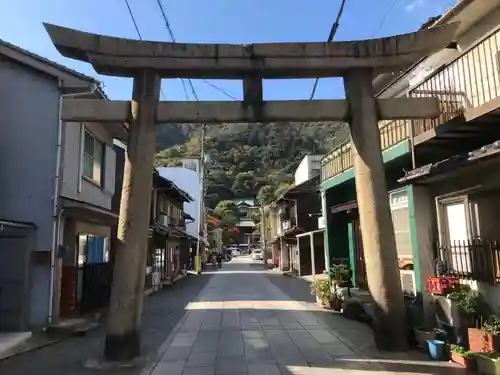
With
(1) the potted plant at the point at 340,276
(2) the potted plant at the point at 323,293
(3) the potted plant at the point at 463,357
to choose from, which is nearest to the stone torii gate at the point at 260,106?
(3) the potted plant at the point at 463,357

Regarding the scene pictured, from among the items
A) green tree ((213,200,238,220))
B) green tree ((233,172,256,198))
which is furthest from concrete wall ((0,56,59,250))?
green tree ((233,172,256,198))

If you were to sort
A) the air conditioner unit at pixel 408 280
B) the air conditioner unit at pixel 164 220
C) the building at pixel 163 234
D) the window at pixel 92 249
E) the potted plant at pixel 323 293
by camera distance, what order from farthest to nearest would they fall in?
the air conditioner unit at pixel 164 220 → the building at pixel 163 234 → the potted plant at pixel 323 293 → the window at pixel 92 249 → the air conditioner unit at pixel 408 280

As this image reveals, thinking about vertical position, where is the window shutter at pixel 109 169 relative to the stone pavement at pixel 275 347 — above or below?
above

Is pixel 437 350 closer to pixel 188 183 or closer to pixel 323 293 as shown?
pixel 323 293

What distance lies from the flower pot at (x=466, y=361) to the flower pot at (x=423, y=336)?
65 centimetres

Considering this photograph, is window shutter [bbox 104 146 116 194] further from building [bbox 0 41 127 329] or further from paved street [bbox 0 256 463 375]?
paved street [bbox 0 256 463 375]

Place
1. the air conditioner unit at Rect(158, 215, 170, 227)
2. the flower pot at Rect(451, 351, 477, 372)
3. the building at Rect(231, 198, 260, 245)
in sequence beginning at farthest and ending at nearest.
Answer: the building at Rect(231, 198, 260, 245)
the air conditioner unit at Rect(158, 215, 170, 227)
the flower pot at Rect(451, 351, 477, 372)

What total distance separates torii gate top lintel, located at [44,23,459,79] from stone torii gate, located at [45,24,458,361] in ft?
0.06

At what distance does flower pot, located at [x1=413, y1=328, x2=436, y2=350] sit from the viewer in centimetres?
800

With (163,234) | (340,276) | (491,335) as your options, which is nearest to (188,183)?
(163,234)

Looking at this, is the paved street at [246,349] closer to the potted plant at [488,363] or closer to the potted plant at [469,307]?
the potted plant at [488,363]

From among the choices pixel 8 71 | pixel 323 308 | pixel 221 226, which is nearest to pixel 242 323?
pixel 323 308

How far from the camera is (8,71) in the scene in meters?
11.5

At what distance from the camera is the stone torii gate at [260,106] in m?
8.07
